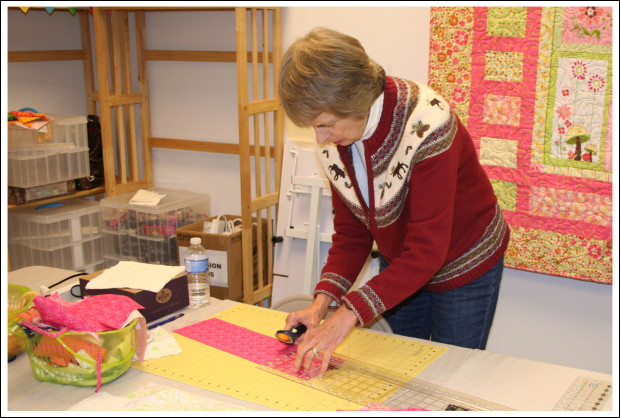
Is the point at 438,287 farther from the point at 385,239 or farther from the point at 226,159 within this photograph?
the point at 226,159

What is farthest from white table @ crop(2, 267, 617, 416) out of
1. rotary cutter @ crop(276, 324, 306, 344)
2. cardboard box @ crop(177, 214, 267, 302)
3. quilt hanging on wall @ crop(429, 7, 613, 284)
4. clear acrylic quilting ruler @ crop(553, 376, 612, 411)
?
cardboard box @ crop(177, 214, 267, 302)

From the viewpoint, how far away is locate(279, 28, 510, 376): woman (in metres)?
1.42

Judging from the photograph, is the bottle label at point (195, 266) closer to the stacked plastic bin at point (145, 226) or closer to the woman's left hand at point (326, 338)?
the woman's left hand at point (326, 338)

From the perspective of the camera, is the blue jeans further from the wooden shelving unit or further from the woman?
the wooden shelving unit

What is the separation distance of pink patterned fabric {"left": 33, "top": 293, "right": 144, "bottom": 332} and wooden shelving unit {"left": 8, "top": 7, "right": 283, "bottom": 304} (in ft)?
5.04

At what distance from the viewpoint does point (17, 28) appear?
3.45m

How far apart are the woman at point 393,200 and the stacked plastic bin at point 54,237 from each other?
204 cm

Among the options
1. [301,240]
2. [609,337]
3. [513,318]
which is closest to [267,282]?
[301,240]

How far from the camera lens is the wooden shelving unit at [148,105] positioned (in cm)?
305

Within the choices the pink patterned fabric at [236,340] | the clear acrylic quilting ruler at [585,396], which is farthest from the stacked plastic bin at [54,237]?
the clear acrylic quilting ruler at [585,396]

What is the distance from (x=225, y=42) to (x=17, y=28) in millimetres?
1121

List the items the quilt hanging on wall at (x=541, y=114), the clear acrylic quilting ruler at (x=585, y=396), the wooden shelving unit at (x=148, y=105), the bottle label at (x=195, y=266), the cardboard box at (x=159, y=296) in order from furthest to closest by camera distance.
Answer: the wooden shelving unit at (x=148, y=105) → the quilt hanging on wall at (x=541, y=114) → the bottle label at (x=195, y=266) → the cardboard box at (x=159, y=296) → the clear acrylic quilting ruler at (x=585, y=396)

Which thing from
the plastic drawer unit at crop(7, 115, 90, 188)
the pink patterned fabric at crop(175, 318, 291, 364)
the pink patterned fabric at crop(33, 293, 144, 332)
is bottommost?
the pink patterned fabric at crop(175, 318, 291, 364)

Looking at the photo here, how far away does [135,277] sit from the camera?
71.1 inches
